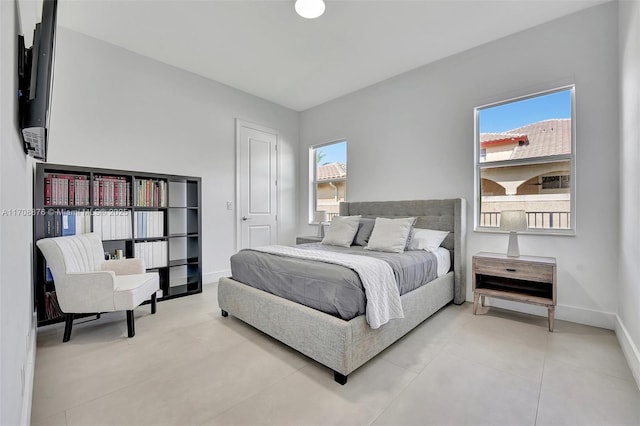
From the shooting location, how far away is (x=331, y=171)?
499 centimetres

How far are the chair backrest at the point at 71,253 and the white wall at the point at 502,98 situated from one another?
10.6ft

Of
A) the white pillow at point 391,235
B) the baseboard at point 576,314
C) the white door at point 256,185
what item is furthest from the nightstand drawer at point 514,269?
the white door at point 256,185

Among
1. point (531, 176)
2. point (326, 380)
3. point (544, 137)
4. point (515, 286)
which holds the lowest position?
point (326, 380)

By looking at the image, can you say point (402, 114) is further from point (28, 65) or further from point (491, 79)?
point (28, 65)

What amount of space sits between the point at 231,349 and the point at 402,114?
3434 mm

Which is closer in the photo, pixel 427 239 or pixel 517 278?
pixel 517 278

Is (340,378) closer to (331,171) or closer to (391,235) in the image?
(391,235)

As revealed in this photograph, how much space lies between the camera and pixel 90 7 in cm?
264

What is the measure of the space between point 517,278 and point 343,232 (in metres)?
1.80

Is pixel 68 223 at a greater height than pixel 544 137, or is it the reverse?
pixel 544 137

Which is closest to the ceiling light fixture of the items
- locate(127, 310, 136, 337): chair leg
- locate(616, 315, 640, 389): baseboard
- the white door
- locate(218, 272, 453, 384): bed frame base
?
the white door

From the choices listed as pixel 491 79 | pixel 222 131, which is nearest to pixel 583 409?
pixel 491 79

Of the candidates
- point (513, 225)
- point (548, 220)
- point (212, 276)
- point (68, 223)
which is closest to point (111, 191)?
point (68, 223)

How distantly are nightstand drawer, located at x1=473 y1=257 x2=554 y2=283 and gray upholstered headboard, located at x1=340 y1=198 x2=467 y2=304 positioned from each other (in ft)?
1.27
